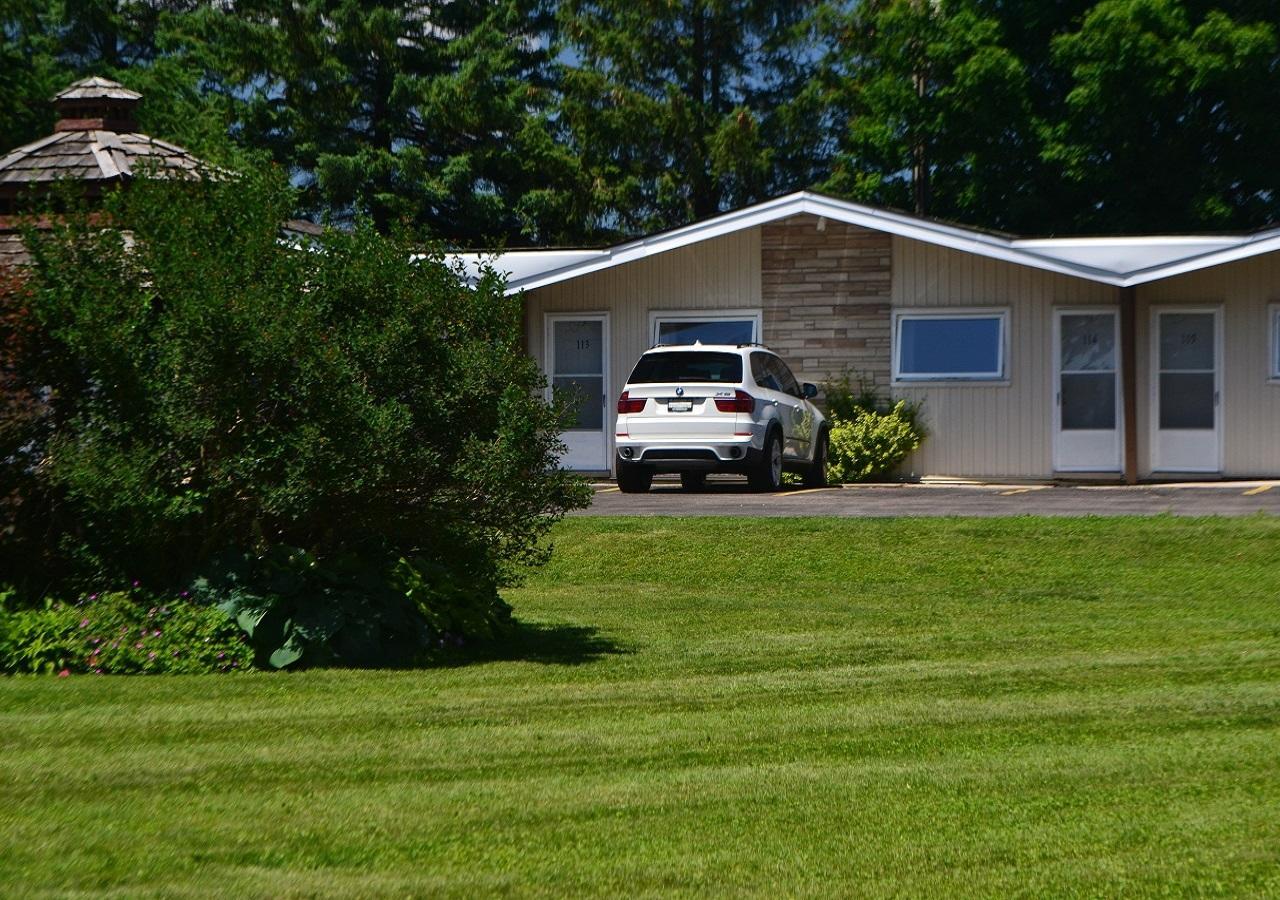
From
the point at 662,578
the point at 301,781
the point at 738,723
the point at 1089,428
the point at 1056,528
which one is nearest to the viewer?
the point at 301,781

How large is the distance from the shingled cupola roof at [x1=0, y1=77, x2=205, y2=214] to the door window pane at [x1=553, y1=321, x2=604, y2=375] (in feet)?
19.5

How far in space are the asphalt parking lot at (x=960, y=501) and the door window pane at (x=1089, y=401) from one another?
1.01 m

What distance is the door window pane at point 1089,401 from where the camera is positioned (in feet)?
73.3

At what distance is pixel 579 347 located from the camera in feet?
79.8

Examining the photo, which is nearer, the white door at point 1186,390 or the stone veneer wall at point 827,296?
the white door at point 1186,390

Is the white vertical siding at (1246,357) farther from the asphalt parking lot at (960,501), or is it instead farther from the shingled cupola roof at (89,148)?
the shingled cupola roof at (89,148)

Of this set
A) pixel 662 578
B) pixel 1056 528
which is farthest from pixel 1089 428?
pixel 662 578

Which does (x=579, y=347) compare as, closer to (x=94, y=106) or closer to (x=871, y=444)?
(x=871, y=444)

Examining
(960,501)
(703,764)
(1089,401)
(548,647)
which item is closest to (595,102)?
(1089,401)

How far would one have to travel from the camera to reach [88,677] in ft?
29.3

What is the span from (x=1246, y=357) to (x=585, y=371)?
875 cm

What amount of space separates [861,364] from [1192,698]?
49.7 ft

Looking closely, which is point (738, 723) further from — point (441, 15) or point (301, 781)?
point (441, 15)

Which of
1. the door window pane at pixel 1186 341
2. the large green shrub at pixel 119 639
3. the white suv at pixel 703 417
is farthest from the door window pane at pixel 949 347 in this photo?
the large green shrub at pixel 119 639
